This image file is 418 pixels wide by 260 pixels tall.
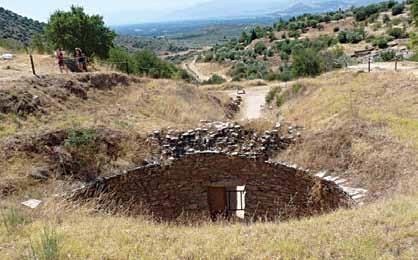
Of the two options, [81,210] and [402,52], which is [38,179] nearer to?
[81,210]

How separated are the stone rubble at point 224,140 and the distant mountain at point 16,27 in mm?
28591

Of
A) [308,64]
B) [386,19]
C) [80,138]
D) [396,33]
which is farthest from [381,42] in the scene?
[80,138]

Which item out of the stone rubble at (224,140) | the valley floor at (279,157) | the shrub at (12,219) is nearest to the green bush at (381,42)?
the valley floor at (279,157)

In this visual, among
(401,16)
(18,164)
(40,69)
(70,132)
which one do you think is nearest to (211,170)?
(70,132)

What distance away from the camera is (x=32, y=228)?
5.25 metres

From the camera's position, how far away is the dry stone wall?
10039mm

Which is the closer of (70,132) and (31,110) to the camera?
(70,132)

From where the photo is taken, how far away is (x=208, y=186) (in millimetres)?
11656

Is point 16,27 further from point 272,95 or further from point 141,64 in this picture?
point 272,95

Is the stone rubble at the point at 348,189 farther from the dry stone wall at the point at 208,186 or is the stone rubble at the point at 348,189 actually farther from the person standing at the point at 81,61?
the person standing at the point at 81,61

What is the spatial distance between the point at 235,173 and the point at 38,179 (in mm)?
5034

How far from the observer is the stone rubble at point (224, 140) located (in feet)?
38.2

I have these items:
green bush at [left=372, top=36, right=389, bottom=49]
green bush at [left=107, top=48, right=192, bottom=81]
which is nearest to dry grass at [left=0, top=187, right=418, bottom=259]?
green bush at [left=107, top=48, right=192, bottom=81]

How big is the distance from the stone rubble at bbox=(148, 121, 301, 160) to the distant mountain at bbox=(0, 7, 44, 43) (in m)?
28.6
